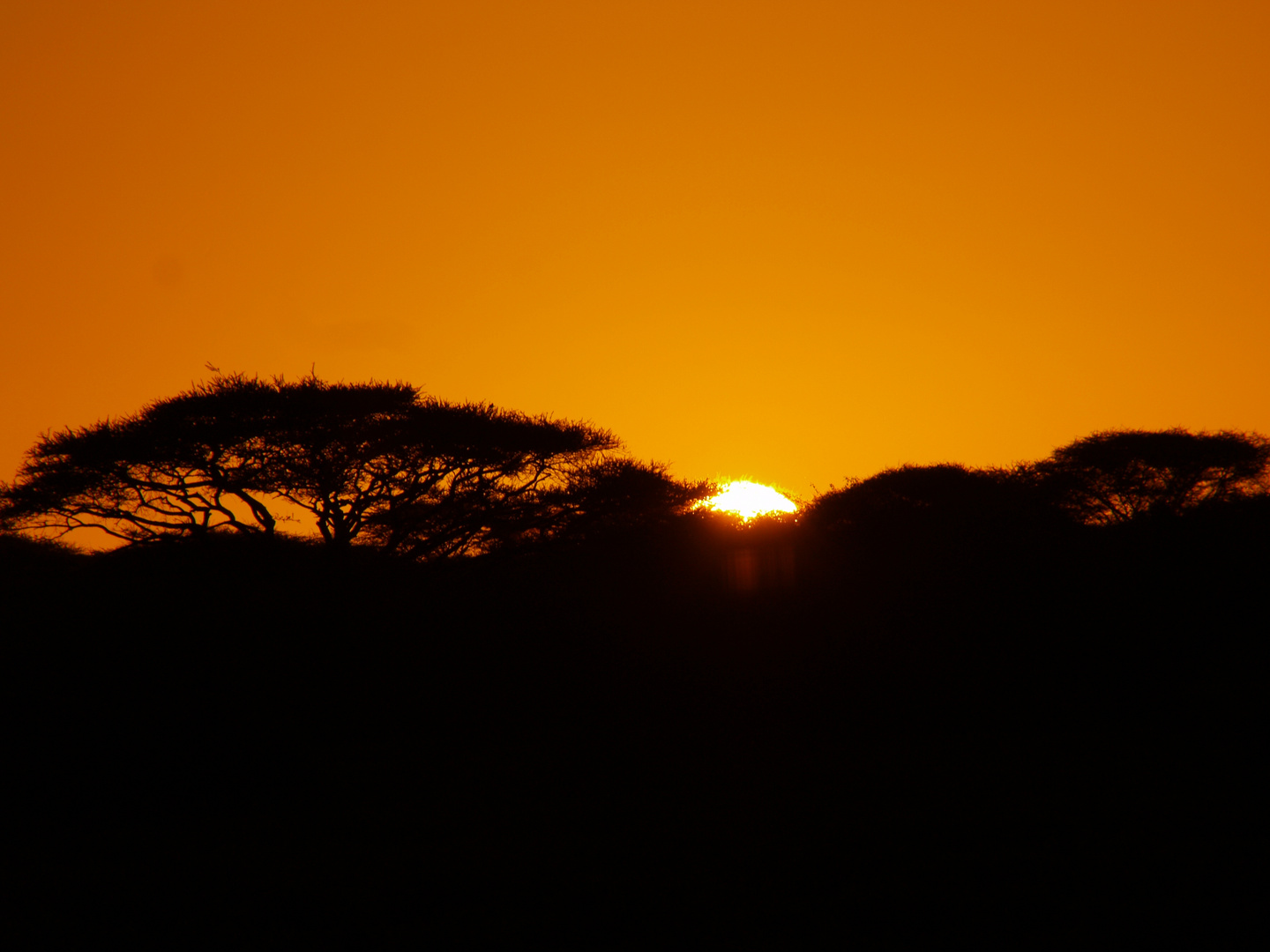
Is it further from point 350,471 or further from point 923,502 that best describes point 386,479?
point 923,502

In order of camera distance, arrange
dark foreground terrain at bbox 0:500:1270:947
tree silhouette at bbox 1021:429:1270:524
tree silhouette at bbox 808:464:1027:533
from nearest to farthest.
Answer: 1. dark foreground terrain at bbox 0:500:1270:947
2. tree silhouette at bbox 808:464:1027:533
3. tree silhouette at bbox 1021:429:1270:524

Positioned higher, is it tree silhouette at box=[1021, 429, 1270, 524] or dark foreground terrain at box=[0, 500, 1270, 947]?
tree silhouette at box=[1021, 429, 1270, 524]

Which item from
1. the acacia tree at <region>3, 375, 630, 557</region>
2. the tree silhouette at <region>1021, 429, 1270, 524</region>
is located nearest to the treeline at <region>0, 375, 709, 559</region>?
the acacia tree at <region>3, 375, 630, 557</region>

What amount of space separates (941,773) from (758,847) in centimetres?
324

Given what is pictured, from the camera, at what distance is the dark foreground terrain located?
710 centimetres

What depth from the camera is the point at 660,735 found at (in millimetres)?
12977

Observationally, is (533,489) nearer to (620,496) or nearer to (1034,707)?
(620,496)

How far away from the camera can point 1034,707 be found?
13.2 metres

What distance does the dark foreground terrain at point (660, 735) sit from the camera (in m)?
7.10

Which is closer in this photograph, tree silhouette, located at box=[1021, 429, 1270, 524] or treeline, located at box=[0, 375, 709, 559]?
treeline, located at box=[0, 375, 709, 559]

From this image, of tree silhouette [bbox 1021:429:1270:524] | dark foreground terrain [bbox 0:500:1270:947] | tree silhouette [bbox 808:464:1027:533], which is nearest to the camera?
dark foreground terrain [bbox 0:500:1270:947]

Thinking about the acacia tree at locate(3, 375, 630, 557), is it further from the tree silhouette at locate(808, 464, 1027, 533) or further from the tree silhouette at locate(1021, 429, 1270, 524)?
the tree silhouette at locate(1021, 429, 1270, 524)

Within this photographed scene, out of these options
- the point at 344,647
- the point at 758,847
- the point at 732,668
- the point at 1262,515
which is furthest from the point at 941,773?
the point at 1262,515

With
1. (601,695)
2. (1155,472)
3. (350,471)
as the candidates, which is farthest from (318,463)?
(1155,472)
